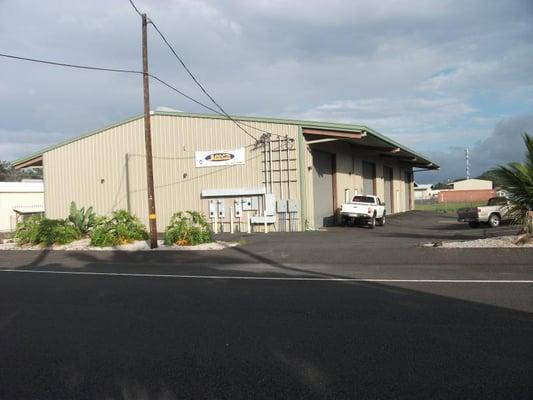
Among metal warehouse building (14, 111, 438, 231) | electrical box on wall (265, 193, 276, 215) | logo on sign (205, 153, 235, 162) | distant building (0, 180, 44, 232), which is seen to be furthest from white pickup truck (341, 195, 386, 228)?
distant building (0, 180, 44, 232)

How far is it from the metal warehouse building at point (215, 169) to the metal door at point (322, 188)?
0.18 ft

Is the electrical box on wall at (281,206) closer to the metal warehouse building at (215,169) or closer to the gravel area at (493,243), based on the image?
the metal warehouse building at (215,169)

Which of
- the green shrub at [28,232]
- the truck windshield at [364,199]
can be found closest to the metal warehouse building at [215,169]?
the truck windshield at [364,199]

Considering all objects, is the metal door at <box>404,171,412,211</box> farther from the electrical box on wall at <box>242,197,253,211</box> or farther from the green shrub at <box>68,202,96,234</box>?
the green shrub at <box>68,202,96,234</box>

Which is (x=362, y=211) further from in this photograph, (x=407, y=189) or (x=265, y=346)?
(x=407, y=189)

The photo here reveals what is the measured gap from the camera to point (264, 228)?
26.6 metres

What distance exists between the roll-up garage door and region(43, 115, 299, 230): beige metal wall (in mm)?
13780

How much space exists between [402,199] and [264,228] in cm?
2892

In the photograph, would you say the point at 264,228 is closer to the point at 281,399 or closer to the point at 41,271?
the point at 41,271

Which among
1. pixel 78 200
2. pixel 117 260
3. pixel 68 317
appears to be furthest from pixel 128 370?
pixel 78 200

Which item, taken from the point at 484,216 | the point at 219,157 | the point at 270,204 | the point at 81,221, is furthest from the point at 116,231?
the point at 484,216

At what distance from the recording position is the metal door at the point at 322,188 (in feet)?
94.8

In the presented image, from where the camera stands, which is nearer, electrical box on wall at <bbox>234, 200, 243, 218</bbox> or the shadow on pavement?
the shadow on pavement

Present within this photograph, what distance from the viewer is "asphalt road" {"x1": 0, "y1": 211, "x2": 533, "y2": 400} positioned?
15.8ft
